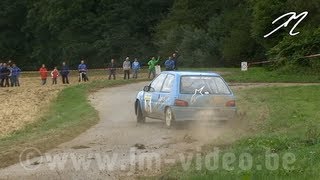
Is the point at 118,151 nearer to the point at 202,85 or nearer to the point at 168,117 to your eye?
the point at 168,117

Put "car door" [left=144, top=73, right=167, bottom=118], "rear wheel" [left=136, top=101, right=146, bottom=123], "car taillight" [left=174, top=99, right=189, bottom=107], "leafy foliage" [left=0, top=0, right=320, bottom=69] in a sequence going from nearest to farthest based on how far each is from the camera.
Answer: "car taillight" [left=174, top=99, right=189, bottom=107] < "car door" [left=144, top=73, right=167, bottom=118] < "rear wheel" [left=136, top=101, right=146, bottom=123] < "leafy foliage" [left=0, top=0, right=320, bottom=69]

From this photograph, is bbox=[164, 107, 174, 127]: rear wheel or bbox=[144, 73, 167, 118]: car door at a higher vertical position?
bbox=[144, 73, 167, 118]: car door

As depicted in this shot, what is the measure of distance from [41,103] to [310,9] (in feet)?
64.8

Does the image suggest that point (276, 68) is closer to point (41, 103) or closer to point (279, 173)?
point (41, 103)

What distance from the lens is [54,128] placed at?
17.2 m

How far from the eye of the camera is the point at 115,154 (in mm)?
11938

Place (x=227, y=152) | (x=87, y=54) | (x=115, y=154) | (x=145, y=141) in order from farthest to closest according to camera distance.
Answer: (x=87, y=54) → (x=145, y=141) → (x=115, y=154) → (x=227, y=152)

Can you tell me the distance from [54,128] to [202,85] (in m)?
4.16

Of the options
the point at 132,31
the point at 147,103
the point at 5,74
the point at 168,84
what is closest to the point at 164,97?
the point at 168,84

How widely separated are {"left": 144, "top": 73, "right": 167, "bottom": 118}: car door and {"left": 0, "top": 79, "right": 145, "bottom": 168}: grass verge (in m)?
1.63

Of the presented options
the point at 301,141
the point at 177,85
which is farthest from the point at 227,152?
the point at 177,85

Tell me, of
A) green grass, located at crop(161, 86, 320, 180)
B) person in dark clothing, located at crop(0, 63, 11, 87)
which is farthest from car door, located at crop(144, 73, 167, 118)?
person in dark clothing, located at crop(0, 63, 11, 87)

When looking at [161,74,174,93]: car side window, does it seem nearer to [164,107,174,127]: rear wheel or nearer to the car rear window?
the car rear window

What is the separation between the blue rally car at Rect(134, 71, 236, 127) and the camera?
16203 mm
